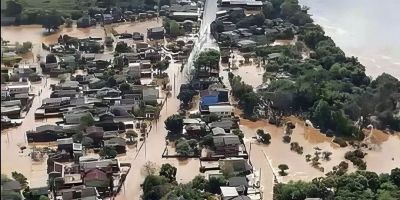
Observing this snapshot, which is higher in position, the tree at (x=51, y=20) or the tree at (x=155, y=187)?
the tree at (x=51, y=20)

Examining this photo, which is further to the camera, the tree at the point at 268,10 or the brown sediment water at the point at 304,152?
the tree at the point at 268,10

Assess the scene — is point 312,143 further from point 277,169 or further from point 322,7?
point 322,7

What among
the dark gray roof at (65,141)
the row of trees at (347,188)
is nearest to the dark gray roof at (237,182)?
the row of trees at (347,188)

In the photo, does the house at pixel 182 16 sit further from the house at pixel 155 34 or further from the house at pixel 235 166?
the house at pixel 235 166

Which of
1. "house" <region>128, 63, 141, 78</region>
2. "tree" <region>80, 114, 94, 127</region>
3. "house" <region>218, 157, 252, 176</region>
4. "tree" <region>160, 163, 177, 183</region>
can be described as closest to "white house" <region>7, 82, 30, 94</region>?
"tree" <region>80, 114, 94, 127</region>

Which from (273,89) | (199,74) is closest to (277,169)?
(273,89)

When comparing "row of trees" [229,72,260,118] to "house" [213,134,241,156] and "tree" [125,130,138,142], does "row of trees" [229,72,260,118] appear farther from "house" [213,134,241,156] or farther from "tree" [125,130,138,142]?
"tree" [125,130,138,142]

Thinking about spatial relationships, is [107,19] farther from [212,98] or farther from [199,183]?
[199,183]
